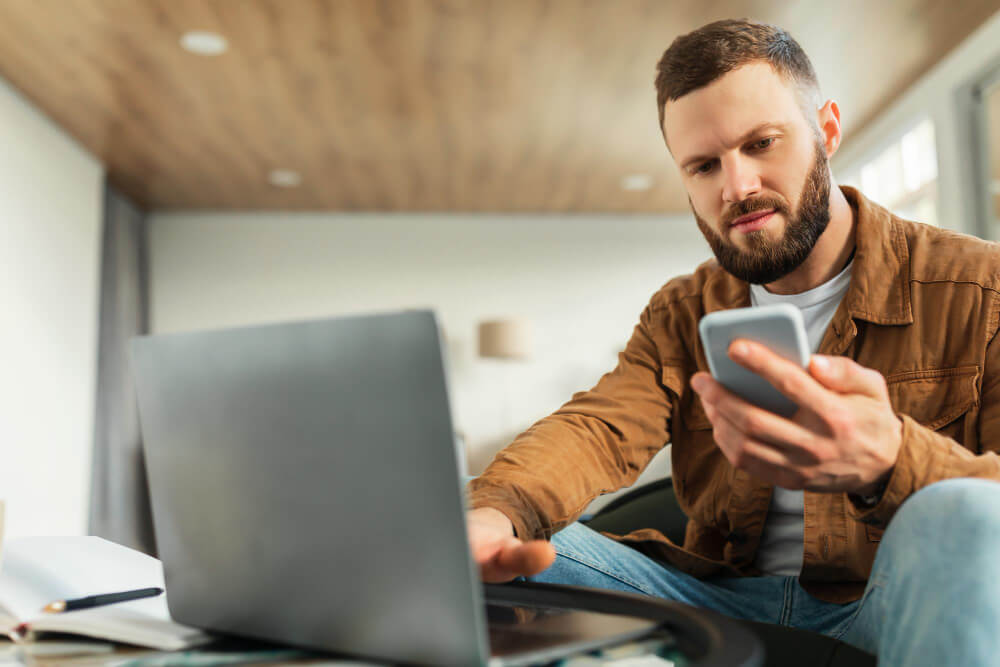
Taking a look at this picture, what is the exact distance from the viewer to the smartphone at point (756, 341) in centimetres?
59

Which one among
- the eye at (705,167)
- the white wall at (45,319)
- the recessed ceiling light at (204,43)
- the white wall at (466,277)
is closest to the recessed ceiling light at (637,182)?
the white wall at (466,277)

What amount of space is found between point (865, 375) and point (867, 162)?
15.6 ft

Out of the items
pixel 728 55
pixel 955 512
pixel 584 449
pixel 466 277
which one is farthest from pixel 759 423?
pixel 466 277

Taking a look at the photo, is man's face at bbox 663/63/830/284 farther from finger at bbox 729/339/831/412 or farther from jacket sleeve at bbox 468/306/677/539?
finger at bbox 729/339/831/412

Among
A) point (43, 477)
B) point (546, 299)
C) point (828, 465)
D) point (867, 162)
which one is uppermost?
point (867, 162)

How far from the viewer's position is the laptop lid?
0.46 m

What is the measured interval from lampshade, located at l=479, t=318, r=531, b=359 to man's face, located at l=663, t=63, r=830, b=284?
14.6 feet

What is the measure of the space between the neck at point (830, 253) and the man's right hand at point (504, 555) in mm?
683

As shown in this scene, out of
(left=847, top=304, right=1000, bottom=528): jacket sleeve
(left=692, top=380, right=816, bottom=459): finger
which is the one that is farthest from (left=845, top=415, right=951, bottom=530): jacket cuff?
(left=692, top=380, right=816, bottom=459): finger

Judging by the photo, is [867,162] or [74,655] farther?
[867,162]

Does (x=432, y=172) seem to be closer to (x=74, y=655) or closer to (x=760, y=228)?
(x=760, y=228)

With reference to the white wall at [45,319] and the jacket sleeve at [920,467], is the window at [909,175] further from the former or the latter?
the white wall at [45,319]

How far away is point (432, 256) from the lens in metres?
6.14

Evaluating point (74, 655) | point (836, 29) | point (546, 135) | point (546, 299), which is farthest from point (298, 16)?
point (546, 299)
